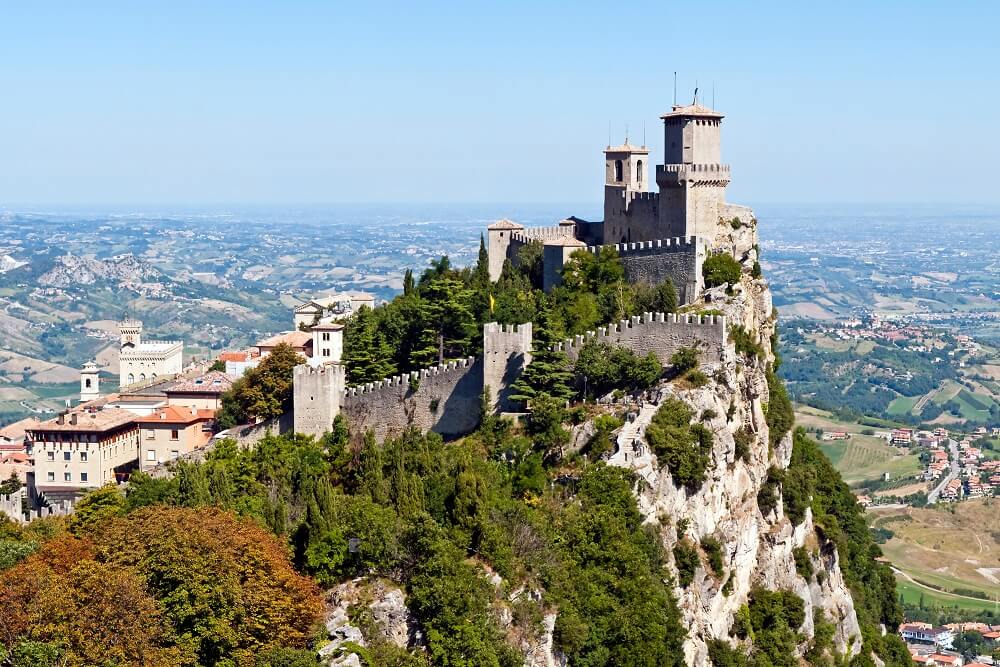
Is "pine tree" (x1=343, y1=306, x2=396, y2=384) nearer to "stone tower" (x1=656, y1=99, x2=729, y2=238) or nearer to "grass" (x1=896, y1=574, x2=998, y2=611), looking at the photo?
"stone tower" (x1=656, y1=99, x2=729, y2=238)

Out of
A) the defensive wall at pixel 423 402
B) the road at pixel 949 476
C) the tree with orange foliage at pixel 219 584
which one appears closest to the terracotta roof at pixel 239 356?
the defensive wall at pixel 423 402

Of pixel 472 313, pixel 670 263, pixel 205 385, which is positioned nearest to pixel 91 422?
pixel 205 385

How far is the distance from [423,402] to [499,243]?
17.7 m

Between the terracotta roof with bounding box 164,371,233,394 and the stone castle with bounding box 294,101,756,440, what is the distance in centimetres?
583

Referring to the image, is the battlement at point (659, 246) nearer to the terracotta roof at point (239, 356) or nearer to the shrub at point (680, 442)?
the shrub at point (680, 442)

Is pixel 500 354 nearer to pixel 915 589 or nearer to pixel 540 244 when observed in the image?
pixel 540 244

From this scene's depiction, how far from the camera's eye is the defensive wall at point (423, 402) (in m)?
55.4

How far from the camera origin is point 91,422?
58906 mm

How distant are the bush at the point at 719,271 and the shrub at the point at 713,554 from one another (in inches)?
477

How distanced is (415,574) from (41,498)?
2270 centimetres

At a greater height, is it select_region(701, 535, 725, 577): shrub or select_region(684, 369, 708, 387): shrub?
select_region(684, 369, 708, 387): shrub

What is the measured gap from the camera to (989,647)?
369 ft

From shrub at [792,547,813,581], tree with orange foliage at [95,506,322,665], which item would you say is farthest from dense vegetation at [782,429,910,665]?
tree with orange foliage at [95,506,322,665]

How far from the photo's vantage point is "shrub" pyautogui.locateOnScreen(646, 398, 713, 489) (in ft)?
169
